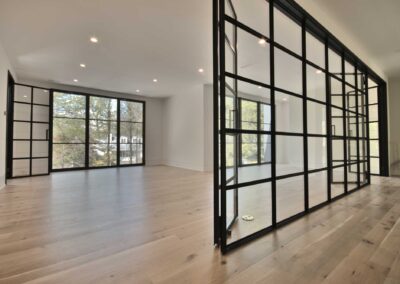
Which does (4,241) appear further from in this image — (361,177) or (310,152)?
(361,177)

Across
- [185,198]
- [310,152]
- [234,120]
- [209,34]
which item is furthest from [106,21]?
[310,152]

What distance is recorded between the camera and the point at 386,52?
4516 millimetres

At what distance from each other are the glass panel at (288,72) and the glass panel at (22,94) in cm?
673

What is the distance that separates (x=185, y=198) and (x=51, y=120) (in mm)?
5435

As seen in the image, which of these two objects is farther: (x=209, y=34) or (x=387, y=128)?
(x=387, y=128)

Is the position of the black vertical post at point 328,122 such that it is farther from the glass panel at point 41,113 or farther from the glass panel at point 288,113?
the glass panel at point 41,113

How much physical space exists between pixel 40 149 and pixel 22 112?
3.68ft

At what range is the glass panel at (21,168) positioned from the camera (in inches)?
222

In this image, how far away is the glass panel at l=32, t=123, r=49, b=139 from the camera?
6.06m

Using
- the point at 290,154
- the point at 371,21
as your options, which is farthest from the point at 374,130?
the point at 290,154

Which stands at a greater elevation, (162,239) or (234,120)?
(234,120)

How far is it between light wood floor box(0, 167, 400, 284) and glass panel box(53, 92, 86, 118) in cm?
415

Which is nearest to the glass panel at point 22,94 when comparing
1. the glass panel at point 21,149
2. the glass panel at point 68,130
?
the glass panel at point 68,130

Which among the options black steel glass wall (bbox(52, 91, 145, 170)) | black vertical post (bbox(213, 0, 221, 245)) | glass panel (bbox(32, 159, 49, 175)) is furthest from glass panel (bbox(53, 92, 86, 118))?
black vertical post (bbox(213, 0, 221, 245))
